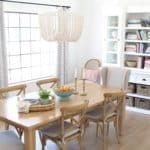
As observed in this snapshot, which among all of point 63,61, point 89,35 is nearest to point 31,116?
point 63,61

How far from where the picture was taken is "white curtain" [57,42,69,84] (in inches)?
209

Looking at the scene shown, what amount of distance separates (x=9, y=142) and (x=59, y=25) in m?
1.34

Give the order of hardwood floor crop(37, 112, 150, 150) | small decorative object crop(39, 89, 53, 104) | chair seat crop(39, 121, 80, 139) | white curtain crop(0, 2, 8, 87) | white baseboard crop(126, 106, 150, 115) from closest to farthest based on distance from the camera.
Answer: chair seat crop(39, 121, 80, 139), small decorative object crop(39, 89, 53, 104), hardwood floor crop(37, 112, 150, 150), white curtain crop(0, 2, 8, 87), white baseboard crop(126, 106, 150, 115)

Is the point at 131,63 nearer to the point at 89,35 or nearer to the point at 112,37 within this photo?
the point at 112,37

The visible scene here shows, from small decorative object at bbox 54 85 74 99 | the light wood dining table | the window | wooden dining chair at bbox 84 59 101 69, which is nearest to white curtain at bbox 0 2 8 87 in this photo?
the window

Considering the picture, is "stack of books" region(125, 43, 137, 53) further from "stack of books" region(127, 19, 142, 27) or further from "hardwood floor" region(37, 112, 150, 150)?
"hardwood floor" region(37, 112, 150, 150)

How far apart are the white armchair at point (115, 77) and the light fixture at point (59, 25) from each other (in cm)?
138

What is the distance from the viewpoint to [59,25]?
2.81m

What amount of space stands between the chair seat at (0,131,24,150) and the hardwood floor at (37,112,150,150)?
83cm

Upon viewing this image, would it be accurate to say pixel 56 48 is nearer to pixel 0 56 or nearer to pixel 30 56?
pixel 30 56

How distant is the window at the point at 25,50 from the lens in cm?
466

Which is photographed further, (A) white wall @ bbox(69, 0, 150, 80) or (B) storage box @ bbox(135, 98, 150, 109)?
(A) white wall @ bbox(69, 0, 150, 80)

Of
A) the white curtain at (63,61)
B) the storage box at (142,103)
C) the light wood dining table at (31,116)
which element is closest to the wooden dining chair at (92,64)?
the white curtain at (63,61)

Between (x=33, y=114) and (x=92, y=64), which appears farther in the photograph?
(x=92, y=64)
